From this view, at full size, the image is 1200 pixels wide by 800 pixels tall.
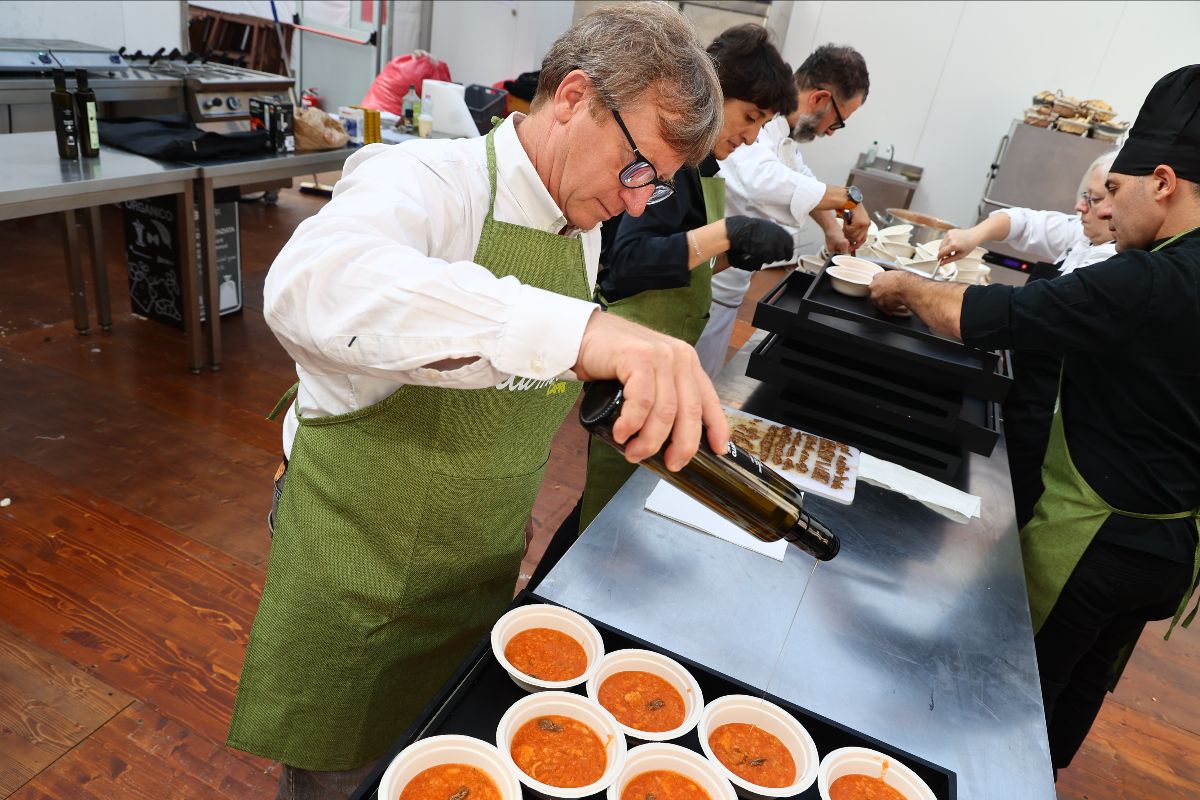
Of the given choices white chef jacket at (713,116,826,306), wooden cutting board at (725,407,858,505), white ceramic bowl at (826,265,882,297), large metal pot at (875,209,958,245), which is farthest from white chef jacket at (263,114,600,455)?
large metal pot at (875,209,958,245)

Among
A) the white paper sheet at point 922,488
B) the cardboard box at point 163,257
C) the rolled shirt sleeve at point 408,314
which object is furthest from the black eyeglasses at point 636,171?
the cardboard box at point 163,257

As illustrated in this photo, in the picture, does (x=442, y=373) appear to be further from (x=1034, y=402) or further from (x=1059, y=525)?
(x=1034, y=402)

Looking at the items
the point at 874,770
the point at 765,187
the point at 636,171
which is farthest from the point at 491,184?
the point at 765,187

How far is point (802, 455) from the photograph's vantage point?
1.78m

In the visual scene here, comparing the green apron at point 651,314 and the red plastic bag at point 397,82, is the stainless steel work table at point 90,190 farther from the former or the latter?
the red plastic bag at point 397,82

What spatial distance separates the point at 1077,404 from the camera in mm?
1782

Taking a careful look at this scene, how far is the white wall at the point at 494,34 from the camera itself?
24.3 feet

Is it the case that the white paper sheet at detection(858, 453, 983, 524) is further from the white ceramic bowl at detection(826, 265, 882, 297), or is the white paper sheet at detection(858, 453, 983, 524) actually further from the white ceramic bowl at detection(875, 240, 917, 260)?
the white ceramic bowl at detection(875, 240, 917, 260)

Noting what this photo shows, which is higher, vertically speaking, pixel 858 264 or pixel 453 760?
pixel 858 264

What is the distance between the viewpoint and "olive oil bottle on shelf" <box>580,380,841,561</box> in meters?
0.76

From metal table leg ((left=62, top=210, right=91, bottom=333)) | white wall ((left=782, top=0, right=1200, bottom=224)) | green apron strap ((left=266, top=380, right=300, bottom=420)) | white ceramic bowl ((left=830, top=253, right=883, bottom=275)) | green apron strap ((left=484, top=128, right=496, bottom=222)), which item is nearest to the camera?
green apron strap ((left=484, top=128, right=496, bottom=222))

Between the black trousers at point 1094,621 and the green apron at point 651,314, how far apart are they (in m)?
1.12

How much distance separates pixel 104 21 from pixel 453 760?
6.20 m

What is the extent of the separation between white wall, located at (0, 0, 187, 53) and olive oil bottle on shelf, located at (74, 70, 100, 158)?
8.45 ft
